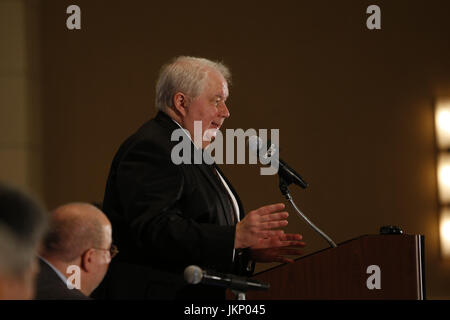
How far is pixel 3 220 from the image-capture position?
2.82 feet

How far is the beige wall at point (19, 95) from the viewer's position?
4.82 m

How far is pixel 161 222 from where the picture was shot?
2.25m

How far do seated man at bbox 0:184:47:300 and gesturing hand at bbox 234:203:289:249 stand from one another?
132cm

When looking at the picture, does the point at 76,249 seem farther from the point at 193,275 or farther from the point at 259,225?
the point at 259,225

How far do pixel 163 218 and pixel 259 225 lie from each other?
298 mm

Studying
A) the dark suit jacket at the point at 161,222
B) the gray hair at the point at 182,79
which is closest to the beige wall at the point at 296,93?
the gray hair at the point at 182,79

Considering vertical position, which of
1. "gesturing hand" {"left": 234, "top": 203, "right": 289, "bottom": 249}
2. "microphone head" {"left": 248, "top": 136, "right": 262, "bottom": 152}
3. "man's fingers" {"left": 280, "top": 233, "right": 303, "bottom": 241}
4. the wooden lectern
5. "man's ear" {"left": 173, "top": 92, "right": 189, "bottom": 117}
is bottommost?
the wooden lectern

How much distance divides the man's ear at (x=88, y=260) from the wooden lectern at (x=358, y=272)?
0.62m

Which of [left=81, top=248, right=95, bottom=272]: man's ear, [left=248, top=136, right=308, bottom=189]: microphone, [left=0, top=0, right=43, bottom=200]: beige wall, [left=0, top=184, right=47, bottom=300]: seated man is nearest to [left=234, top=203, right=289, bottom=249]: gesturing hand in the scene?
[left=248, top=136, right=308, bottom=189]: microphone

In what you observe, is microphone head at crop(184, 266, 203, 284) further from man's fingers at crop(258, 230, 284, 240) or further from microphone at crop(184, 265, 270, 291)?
man's fingers at crop(258, 230, 284, 240)

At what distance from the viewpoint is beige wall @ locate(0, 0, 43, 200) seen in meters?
4.82

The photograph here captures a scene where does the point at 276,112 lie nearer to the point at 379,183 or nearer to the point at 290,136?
the point at 290,136

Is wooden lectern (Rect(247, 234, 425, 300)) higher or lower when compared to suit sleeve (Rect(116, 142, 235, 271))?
lower
